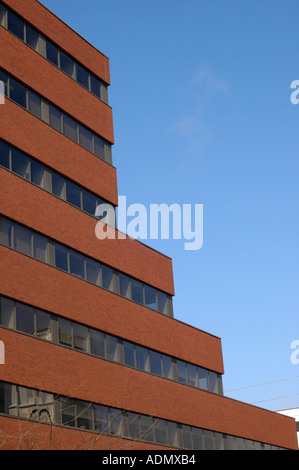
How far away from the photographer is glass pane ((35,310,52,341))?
34.0 m

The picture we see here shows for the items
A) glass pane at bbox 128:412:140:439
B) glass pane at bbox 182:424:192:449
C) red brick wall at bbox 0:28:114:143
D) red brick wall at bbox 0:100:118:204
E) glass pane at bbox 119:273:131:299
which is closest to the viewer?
red brick wall at bbox 0:100:118:204

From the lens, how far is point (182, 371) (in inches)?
1766

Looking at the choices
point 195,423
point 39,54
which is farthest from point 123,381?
point 39,54

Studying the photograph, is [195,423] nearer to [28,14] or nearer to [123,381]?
[123,381]

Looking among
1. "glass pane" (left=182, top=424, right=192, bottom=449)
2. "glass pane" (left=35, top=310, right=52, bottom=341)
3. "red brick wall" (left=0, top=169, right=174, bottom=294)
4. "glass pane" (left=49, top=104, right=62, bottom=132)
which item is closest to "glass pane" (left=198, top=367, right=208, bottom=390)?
"glass pane" (left=182, top=424, right=192, bottom=449)

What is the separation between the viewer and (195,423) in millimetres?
43719

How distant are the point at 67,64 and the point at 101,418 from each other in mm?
20519

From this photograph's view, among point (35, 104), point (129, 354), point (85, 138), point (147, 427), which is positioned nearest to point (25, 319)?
point (129, 354)

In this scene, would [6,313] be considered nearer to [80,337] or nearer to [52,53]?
[80,337]

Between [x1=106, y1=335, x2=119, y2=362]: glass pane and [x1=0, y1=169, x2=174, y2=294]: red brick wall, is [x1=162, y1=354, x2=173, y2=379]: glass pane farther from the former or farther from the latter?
[x1=106, y1=335, x2=119, y2=362]: glass pane

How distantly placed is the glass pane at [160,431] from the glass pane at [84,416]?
5.97 m

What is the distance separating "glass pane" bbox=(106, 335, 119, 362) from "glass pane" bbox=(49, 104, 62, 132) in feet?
38.9

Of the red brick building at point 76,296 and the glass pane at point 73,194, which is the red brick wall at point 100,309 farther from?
the glass pane at point 73,194
